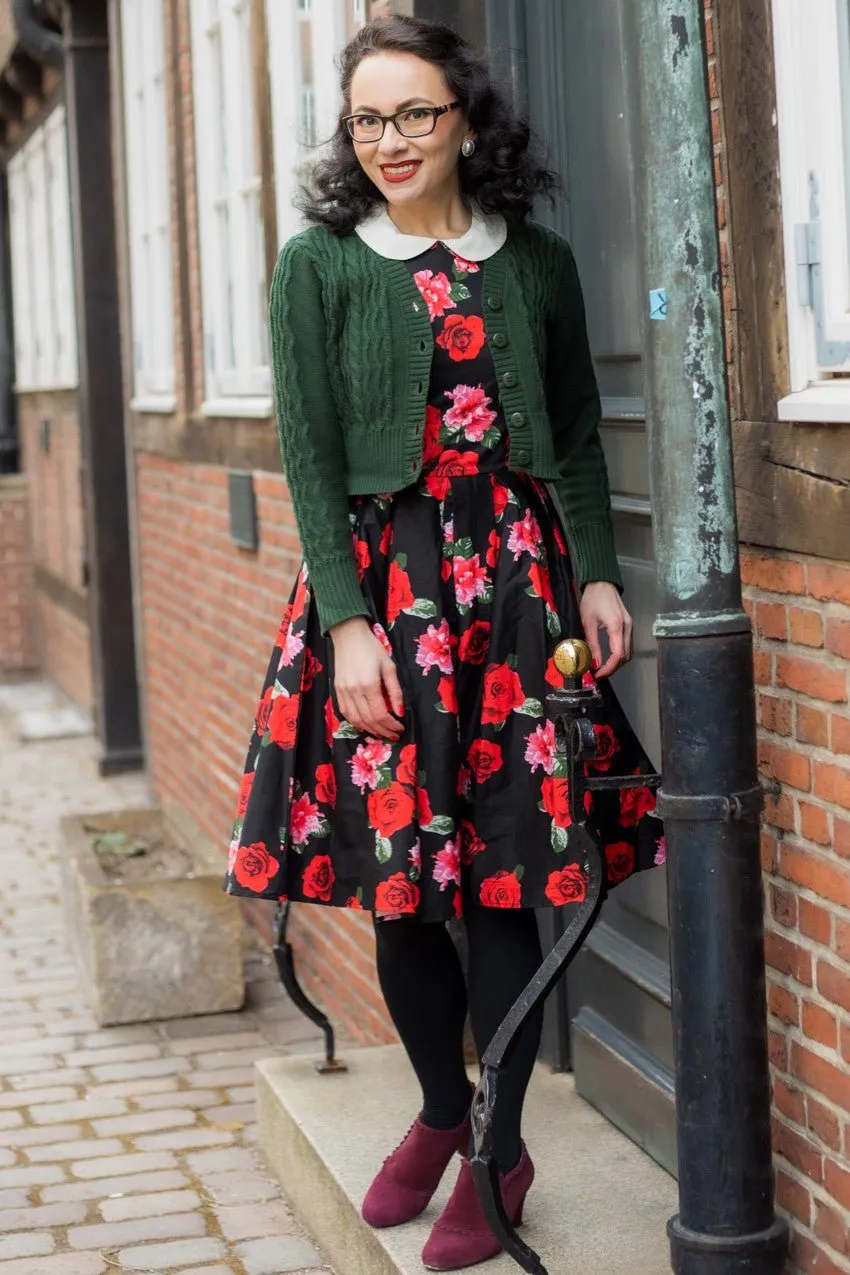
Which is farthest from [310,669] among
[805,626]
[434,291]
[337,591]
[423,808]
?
[805,626]

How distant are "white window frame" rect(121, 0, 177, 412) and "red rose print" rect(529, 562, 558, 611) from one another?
434 cm

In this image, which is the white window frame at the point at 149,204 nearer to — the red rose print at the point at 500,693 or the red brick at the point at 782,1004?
the red rose print at the point at 500,693

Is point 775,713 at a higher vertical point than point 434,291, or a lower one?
lower

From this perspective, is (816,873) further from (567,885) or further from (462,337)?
(462,337)

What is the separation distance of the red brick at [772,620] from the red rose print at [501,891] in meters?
0.55

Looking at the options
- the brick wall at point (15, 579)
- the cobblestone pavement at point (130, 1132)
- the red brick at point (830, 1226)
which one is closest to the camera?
the red brick at point (830, 1226)

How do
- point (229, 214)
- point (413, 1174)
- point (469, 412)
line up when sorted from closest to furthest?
point (469, 412) → point (413, 1174) → point (229, 214)

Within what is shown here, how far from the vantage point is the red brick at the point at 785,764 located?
2635 millimetres

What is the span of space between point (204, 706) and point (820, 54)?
458cm

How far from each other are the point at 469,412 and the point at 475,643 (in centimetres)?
35

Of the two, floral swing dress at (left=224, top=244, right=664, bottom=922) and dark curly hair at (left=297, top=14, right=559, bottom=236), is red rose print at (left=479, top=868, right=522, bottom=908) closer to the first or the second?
floral swing dress at (left=224, top=244, right=664, bottom=922)

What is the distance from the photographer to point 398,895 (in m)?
2.91

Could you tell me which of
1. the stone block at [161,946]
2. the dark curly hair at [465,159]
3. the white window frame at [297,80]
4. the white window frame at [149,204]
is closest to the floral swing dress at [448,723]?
the dark curly hair at [465,159]

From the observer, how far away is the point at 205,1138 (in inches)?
174
